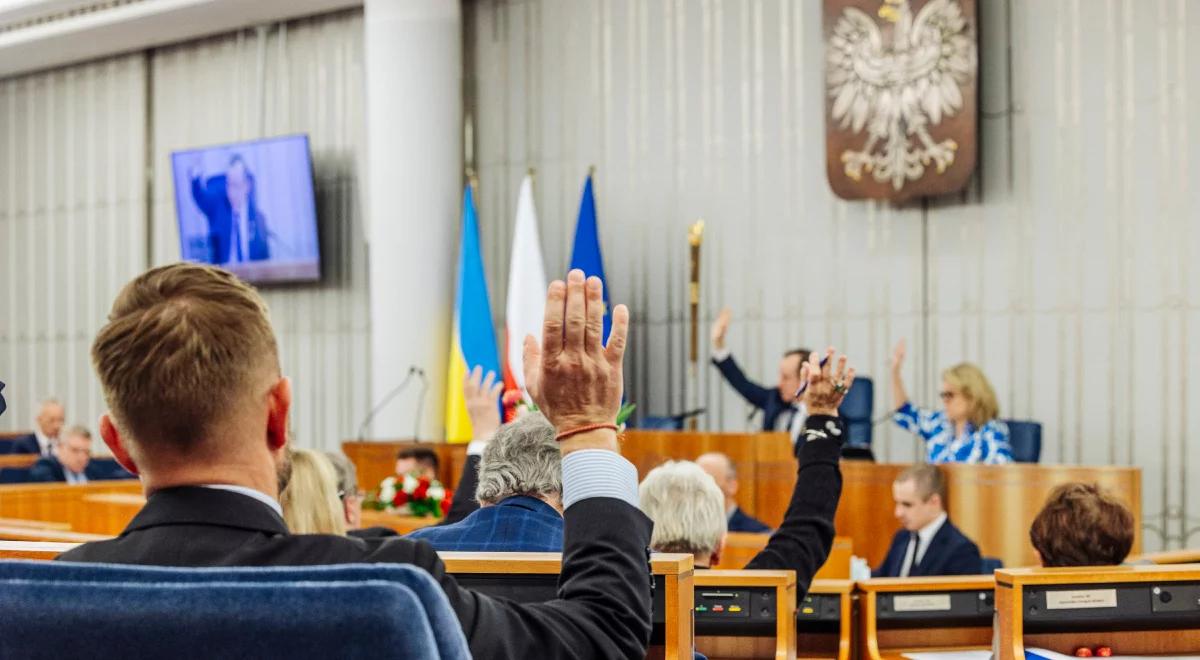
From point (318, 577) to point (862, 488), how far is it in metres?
6.04

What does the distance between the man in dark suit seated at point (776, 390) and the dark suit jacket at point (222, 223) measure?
4831 mm

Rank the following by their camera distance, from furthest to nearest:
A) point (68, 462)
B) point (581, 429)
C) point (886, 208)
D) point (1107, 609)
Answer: point (68, 462), point (886, 208), point (1107, 609), point (581, 429)

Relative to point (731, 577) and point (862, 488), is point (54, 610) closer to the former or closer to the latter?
point (731, 577)

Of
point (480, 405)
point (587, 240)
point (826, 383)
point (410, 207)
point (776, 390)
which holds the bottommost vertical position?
point (776, 390)

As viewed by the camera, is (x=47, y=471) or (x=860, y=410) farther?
(x=47, y=471)

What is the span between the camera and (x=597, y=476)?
1354 millimetres

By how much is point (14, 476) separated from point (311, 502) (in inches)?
262

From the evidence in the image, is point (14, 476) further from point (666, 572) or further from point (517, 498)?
point (666, 572)

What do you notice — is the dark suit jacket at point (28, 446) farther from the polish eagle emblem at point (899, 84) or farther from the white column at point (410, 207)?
the polish eagle emblem at point (899, 84)

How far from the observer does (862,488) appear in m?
6.91

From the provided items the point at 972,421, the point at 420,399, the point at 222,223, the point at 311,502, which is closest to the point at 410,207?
the point at 420,399

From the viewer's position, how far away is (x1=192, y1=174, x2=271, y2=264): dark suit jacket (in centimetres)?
1150

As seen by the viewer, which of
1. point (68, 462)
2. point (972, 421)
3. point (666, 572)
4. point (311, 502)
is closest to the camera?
point (666, 572)

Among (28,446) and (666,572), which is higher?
(666,572)
